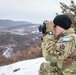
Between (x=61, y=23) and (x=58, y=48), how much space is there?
31cm

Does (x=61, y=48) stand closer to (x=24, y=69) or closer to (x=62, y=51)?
(x=62, y=51)

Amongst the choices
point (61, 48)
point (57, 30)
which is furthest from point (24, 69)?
point (61, 48)

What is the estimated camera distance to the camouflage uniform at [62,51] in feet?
12.8

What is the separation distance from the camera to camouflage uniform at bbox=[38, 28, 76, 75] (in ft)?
12.8

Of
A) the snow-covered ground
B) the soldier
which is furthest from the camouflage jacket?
the snow-covered ground

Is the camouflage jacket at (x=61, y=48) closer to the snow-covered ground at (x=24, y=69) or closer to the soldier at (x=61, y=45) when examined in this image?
the soldier at (x=61, y=45)

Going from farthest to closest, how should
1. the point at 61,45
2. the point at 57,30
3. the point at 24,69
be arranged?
1. the point at 24,69
2. the point at 57,30
3. the point at 61,45

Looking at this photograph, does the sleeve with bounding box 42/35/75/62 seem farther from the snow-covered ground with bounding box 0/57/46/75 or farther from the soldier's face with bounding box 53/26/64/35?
the snow-covered ground with bounding box 0/57/46/75

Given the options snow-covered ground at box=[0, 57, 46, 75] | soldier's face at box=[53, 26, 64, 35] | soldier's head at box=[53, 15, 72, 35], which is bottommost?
snow-covered ground at box=[0, 57, 46, 75]

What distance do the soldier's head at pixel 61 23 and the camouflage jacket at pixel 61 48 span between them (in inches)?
2.0

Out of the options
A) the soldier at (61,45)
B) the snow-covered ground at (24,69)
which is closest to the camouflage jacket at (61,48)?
the soldier at (61,45)

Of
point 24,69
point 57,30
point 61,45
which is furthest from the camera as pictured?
point 24,69

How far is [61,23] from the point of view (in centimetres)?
395

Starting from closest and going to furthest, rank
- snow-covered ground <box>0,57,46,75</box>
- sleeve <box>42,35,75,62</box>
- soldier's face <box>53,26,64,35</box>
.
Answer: sleeve <box>42,35,75,62</box>
soldier's face <box>53,26,64,35</box>
snow-covered ground <box>0,57,46,75</box>
